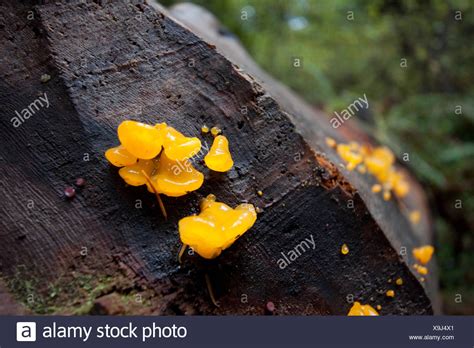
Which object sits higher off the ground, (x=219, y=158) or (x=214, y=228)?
(x=219, y=158)

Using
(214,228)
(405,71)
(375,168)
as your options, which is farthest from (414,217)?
(405,71)

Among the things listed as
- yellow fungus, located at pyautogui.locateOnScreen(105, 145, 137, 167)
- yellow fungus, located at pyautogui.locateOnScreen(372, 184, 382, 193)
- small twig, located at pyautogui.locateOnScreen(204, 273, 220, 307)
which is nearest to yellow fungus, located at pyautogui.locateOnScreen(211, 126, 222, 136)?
yellow fungus, located at pyautogui.locateOnScreen(105, 145, 137, 167)

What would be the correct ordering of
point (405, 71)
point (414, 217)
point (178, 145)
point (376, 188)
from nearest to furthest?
point (178, 145), point (376, 188), point (414, 217), point (405, 71)

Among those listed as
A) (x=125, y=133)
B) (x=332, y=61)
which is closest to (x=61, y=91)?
(x=125, y=133)

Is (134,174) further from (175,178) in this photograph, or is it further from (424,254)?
(424,254)

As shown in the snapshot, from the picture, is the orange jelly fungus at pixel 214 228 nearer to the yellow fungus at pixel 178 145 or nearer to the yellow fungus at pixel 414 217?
the yellow fungus at pixel 178 145

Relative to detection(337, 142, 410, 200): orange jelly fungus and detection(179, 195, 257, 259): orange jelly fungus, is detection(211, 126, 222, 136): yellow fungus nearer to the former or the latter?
detection(179, 195, 257, 259): orange jelly fungus

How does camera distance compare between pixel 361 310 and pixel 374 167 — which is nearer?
pixel 361 310
